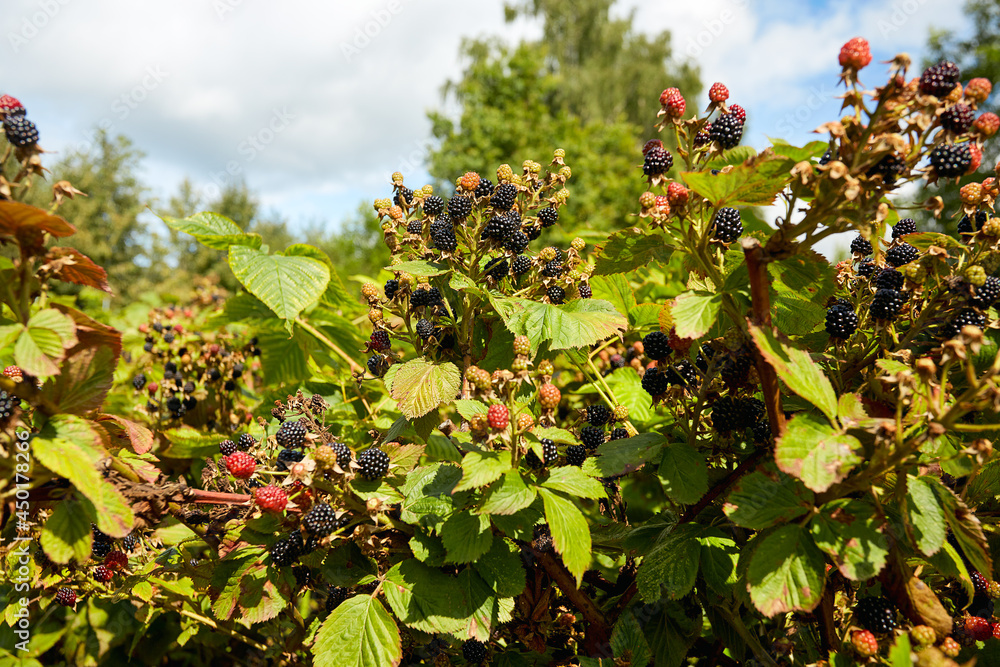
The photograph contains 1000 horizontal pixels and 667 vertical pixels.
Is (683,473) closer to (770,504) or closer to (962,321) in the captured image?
(770,504)

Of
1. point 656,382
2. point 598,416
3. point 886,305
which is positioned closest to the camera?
point 886,305

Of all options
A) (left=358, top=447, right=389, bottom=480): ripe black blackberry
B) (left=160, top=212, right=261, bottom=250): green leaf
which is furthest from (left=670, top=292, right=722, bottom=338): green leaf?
(left=160, top=212, right=261, bottom=250): green leaf

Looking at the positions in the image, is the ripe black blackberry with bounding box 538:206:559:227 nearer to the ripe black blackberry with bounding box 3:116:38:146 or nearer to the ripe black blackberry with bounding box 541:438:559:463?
the ripe black blackberry with bounding box 541:438:559:463

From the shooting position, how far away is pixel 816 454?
0.93m

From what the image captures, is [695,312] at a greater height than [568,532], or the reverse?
[695,312]

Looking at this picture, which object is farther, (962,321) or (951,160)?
(962,321)

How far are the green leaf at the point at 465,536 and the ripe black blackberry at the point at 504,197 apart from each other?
0.69 metres

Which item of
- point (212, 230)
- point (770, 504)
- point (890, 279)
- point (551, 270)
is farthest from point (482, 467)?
point (212, 230)

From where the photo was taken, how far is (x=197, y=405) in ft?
9.34

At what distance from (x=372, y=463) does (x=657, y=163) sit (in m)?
0.84

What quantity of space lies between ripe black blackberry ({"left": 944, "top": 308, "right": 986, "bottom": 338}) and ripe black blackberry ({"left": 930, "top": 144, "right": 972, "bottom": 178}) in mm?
281

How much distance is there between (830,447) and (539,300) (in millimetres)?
755

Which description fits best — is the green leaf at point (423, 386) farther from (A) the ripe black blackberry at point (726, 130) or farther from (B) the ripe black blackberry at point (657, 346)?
(A) the ripe black blackberry at point (726, 130)

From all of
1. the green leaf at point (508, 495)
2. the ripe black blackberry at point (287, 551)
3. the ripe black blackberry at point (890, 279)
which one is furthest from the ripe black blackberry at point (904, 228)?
the ripe black blackberry at point (287, 551)
